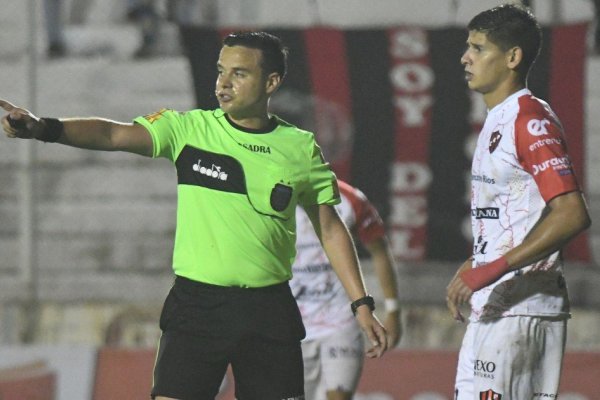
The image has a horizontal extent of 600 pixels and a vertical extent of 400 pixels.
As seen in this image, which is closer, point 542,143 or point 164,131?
point 542,143

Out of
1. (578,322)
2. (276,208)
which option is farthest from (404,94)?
(276,208)

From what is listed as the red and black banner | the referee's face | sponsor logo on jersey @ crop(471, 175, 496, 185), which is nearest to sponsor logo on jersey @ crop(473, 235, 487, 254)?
sponsor logo on jersey @ crop(471, 175, 496, 185)

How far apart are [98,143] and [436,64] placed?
14.0ft

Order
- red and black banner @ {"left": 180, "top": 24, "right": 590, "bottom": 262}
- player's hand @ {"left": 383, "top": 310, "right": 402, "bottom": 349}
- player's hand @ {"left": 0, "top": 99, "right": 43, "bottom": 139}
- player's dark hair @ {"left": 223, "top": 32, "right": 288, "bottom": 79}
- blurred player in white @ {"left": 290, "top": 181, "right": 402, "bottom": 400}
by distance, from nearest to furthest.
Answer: player's hand @ {"left": 0, "top": 99, "right": 43, "bottom": 139} → player's dark hair @ {"left": 223, "top": 32, "right": 288, "bottom": 79} → player's hand @ {"left": 383, "top": 310, "right": 402, "bottom": 349} → blurred player in white @ {"left": 290, "top": 181, "right": 402, "bottom": 400} → red and black banner @ {"left": 180, "top": 24, "right": 590, "bottom": 262}

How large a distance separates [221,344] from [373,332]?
1.75ft

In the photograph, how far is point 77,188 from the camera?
8.70m

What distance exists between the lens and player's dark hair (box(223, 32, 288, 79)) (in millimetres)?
4684

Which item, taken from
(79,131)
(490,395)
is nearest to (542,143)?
(490,395)

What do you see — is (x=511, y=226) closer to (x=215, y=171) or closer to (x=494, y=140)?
(x=494, y=140)

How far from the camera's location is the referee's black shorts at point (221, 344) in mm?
4492

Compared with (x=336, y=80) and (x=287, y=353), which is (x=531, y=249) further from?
(x=336, y=80)

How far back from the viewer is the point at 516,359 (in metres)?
4.35

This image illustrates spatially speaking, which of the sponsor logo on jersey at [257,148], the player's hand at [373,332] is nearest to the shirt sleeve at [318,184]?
the sponsor logo on jersey at [257,148]

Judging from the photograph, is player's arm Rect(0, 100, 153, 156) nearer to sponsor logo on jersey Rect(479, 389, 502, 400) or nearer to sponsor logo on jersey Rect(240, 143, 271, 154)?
sponsor logo on jersey Rect(240, 143, 271, 154)
